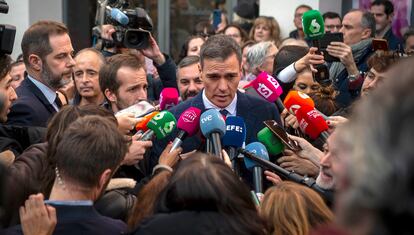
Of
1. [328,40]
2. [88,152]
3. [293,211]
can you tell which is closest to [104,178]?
[88,152]

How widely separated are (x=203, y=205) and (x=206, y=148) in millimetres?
1695

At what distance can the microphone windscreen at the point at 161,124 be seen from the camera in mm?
4035

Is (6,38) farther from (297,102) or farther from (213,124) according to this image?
(297,102)

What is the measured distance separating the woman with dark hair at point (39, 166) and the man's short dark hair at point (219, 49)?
4.80ft

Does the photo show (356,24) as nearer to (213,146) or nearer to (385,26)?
(385,26)

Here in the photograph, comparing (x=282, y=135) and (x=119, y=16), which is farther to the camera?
(x=119, y=16)

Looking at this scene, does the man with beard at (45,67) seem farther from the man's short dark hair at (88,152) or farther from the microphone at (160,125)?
the man's short dark hair at (88,152)

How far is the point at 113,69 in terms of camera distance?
218 inches

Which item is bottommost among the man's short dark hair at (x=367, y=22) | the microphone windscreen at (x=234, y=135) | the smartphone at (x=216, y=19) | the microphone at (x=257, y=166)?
the microphone at (x=257, y=166)

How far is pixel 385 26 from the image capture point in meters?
9.22

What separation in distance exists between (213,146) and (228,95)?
1124 mm

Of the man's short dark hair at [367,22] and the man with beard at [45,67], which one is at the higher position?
the man's short dark hair at [367,22]

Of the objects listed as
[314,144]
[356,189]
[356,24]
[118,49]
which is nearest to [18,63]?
[118,49]

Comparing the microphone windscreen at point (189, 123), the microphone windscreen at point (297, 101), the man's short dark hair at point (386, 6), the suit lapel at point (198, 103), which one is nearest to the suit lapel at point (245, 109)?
the suit lapel at point (198, 103)
